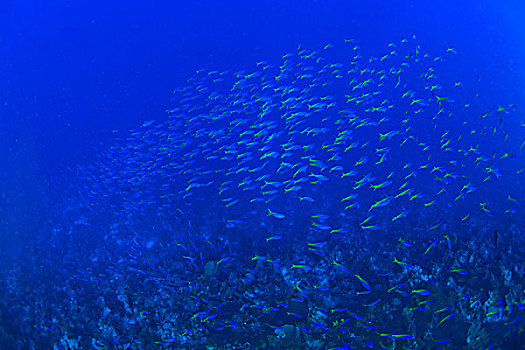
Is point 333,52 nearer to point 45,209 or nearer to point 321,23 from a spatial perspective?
point 321,23

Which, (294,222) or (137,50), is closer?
(294,222)

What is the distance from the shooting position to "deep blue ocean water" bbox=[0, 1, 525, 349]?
284 inches

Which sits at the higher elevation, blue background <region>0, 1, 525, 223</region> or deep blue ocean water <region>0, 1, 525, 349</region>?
blue background <region>0, 1, 525, 223</region>

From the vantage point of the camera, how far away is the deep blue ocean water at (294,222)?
7.21 m

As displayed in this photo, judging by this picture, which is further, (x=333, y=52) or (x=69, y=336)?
(x=333, y=52)

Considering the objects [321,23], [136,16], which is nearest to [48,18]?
[136,16]

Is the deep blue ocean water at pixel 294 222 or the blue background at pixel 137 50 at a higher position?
the blue background at pixel 137 50

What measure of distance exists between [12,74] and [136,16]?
1573 cm

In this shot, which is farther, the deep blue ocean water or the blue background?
the blue background

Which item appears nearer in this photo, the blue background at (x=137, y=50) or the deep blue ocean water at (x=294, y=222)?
the deep blue ocean water at (x=294, y=222)

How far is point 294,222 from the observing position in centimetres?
988

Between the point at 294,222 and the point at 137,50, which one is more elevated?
the point at 137,50

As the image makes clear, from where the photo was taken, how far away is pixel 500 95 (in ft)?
60.4

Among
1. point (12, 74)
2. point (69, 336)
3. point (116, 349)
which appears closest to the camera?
point (116, 349)
